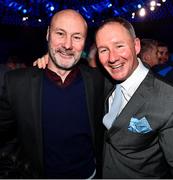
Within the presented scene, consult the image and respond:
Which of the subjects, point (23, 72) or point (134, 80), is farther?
point (23, 72)

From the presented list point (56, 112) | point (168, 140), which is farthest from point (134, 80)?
point (56, 112)

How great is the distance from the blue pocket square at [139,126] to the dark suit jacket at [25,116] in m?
0.40

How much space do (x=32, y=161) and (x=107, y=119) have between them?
2.27ft

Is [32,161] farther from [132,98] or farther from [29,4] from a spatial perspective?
[29,4]

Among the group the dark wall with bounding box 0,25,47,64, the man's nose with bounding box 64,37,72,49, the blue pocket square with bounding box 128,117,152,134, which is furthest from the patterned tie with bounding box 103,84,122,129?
the dark wall with bounding box 0,25,47,64

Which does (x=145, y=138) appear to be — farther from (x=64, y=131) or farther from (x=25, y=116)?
(x=25, y=116)

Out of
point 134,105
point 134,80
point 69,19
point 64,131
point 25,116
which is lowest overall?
point 64,131

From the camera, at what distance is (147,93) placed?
6.82 feet

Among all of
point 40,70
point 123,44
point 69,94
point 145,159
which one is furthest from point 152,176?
point 40,70

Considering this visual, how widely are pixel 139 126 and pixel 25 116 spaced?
2.97ft

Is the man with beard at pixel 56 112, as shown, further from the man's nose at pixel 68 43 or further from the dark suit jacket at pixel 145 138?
the dark suit jacket at pixel 145 138

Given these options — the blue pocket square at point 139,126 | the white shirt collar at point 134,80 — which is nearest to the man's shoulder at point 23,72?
the white shirt collar at point 134,80

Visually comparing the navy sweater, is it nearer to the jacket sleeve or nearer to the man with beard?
the man with beard

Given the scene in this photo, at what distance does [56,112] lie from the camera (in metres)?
2.25
